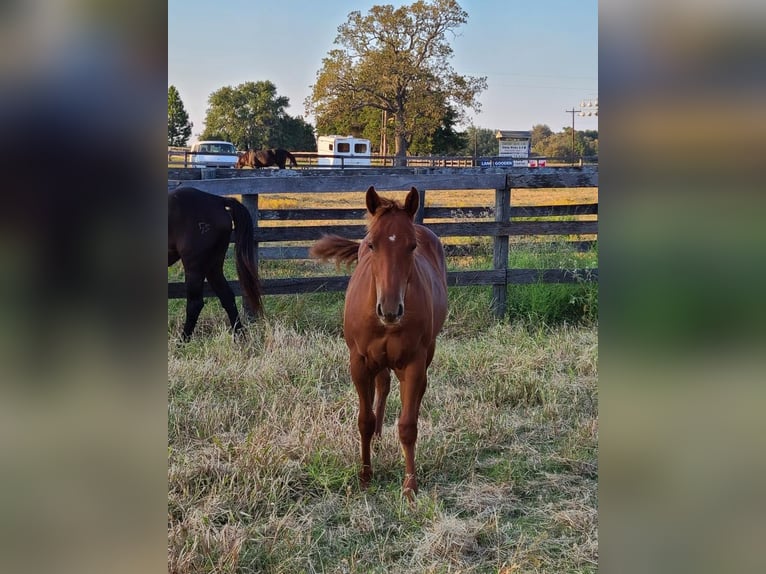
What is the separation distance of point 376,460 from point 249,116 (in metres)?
27.8

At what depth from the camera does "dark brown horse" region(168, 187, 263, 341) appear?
5.30 metres

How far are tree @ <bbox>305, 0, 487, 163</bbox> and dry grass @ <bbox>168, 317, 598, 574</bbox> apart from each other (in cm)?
1831

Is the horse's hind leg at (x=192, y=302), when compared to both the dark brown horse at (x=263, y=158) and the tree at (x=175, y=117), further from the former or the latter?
the dark brown horse at (x=263, y=158)

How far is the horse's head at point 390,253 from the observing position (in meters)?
2.44

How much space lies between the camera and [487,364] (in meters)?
4.25

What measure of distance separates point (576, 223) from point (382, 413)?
11.8ft

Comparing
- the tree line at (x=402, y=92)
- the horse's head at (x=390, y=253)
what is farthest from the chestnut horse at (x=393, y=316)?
the tree line at (x=402, y=92)

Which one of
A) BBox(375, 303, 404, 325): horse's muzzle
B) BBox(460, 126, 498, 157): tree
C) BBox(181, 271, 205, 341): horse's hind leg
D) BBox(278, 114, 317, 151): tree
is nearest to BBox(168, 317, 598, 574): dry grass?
BBox(181, 271, 205, 341): horse's hind leg

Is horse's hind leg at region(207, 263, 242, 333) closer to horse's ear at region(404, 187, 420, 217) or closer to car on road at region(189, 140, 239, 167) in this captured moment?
horse's ear at region(404, 187, 420, 217)

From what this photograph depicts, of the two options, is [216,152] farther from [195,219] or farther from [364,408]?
[364,408]
